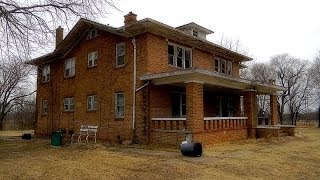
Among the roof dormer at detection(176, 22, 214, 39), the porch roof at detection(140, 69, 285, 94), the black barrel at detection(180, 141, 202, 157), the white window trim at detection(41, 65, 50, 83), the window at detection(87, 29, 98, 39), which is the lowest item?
the black barrel at detection(180, 141, 202, 157)

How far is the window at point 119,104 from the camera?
20.4m

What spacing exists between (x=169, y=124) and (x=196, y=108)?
5.69 ft

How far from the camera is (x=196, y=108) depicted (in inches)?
671

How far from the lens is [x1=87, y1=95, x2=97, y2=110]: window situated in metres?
22.5

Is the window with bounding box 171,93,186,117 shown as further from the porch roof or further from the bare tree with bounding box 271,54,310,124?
the bare tree with bounding box 271,54,310,124

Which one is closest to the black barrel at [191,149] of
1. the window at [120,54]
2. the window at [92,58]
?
the window at [120,54]

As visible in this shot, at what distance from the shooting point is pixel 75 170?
10.9 m

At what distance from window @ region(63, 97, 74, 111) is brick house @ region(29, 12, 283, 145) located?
7 centimetres

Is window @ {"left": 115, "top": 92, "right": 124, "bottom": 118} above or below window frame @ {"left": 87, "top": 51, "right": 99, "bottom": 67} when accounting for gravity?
below

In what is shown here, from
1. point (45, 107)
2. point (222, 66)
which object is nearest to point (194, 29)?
point (222, 66)

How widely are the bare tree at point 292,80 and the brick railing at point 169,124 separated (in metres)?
47.5

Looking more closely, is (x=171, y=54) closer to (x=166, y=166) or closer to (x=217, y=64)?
(x=217, y=64)

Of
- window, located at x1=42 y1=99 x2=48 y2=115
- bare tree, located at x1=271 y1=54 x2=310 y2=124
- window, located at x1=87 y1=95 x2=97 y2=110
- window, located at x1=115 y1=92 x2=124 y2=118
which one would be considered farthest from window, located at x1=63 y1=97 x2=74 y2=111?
bare tree, located at x1=271 y1=54 x2=310 y2=124

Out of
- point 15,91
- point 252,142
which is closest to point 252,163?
point 252,142
